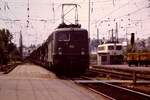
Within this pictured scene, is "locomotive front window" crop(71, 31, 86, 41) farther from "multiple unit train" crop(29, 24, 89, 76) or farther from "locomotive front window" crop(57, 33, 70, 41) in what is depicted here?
"locomotive front window" crop(57, 33, 70, 41)

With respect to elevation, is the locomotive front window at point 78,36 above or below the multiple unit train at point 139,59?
above

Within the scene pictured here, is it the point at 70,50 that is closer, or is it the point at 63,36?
the point at 70,50

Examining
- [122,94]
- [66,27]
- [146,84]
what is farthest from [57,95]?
[66,27]

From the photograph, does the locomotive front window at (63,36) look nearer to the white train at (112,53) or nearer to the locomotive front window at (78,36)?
the locomotive front window at (78,36)

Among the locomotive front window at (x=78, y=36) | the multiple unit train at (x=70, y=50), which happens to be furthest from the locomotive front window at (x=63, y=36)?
the locomotive front window at (x=78, y=36)

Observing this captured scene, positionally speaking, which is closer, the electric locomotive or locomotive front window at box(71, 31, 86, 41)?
the electric locomotive

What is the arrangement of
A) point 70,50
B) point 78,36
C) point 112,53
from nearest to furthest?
point 70,50 → point 78,36 → point 112,53

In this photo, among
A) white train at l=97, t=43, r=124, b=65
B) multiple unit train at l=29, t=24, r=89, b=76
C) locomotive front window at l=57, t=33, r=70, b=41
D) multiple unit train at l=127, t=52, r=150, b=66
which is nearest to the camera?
multiple unit train at l=29, t=24, r=89, b=76

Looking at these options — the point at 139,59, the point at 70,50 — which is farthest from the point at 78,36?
the point at 139,59

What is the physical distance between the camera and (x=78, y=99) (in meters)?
16.6

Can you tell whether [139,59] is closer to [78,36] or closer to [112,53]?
[112,53]

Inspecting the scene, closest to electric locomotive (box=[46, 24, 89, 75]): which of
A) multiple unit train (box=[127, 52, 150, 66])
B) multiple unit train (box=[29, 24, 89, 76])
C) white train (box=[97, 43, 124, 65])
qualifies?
multiple unit train (box=[29, 24, 89, 76])

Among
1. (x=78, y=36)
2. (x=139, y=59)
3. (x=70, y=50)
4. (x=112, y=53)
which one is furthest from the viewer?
(x=112, y=53)

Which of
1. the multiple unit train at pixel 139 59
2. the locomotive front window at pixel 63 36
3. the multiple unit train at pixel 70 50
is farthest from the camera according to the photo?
the multiple unit train at pixel 139 59
